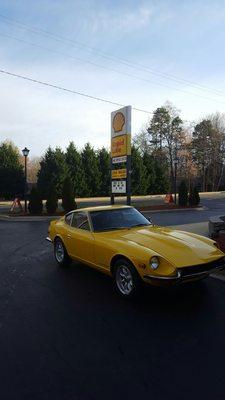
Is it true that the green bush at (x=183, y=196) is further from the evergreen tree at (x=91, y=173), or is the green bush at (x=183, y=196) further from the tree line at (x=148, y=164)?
the evergreen tree at (x=91, y=173)

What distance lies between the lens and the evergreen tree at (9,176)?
146ft

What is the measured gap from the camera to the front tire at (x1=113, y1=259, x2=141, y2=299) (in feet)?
20.6

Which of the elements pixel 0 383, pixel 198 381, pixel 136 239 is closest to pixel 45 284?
pixel 136 239

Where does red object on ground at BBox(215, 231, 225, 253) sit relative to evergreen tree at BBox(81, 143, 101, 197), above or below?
below

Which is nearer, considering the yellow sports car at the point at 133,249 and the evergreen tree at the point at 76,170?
the yellow sports car at the point at 133,249

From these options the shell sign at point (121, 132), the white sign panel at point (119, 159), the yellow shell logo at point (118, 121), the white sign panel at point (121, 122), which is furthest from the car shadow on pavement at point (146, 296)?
the yellow shell logo at point (118, 121)

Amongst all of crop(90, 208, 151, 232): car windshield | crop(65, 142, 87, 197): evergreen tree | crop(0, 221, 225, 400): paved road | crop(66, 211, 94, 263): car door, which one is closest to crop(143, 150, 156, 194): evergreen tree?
crop(65, 142, 87, 197): evergreen tree

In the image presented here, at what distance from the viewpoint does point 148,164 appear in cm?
4984

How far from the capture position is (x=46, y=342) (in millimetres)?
4840

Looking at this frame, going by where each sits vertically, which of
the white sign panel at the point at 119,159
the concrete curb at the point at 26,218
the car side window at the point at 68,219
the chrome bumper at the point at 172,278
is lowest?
the concrete curb at the point at 26,218

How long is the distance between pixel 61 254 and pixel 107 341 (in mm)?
4362

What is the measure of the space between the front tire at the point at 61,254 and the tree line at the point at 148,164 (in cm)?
1751

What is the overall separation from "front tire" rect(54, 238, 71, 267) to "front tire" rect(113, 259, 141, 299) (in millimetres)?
2282

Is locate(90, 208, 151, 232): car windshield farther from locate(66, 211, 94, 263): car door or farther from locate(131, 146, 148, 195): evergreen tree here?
locate(131, 146, 148, 195): evergreen tree
